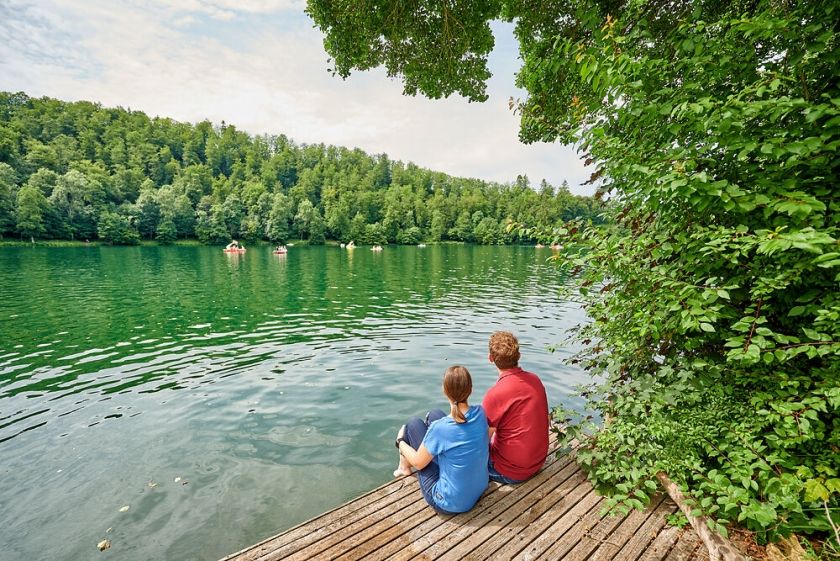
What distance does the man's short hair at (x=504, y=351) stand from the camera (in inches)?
173

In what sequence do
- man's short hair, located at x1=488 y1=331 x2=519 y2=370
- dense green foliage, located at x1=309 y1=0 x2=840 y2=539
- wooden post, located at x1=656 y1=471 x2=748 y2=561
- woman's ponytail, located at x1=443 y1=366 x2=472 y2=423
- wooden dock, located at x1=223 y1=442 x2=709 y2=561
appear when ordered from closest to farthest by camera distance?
dense green foliage, located at x1=309 y1=0 x2=840 y2=539
wooden post, located at x1=656 y1=471 x2=748 y2=561
wooden dock, located at x1=223 y1=442 x2=709 y2=561
woman's ponytail, located at x1=443 y1=366 x2=472 y2=423
man's short hair, located at x1=488 y1=331 x2=519 y2=370

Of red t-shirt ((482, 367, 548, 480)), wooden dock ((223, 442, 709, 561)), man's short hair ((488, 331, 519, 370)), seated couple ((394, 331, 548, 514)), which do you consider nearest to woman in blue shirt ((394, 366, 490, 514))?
seated couple ((394, 331, 548, 514))

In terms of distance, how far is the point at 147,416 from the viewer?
8.65 metres

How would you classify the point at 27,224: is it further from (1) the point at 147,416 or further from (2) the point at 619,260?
(2) the point at 619,260

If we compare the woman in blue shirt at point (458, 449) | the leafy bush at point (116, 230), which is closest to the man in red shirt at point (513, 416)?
the woman in blue shirt at point (458, 449)

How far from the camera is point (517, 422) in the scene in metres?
4.40

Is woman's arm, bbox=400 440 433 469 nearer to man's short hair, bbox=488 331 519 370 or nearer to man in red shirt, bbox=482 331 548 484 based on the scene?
man in red shirt, bbox=482 331 548 484

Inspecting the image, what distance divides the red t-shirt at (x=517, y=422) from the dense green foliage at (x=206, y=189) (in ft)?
244

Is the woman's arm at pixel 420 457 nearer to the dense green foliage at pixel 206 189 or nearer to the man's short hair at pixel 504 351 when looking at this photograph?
the man's short hair at pixel 504 351

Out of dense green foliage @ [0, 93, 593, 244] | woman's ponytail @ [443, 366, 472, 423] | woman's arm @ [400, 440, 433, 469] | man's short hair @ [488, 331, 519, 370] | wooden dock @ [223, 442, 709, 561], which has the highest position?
dense green foliage @ [0, 93, 593, 244]

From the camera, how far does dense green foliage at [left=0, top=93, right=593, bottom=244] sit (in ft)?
264

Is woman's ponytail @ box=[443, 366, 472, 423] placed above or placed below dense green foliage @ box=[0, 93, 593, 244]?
below

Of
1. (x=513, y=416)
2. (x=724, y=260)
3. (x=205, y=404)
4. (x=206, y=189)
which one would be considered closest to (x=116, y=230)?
(x=206, y=189)

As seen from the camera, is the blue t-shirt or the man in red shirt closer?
the blue t-shirt
